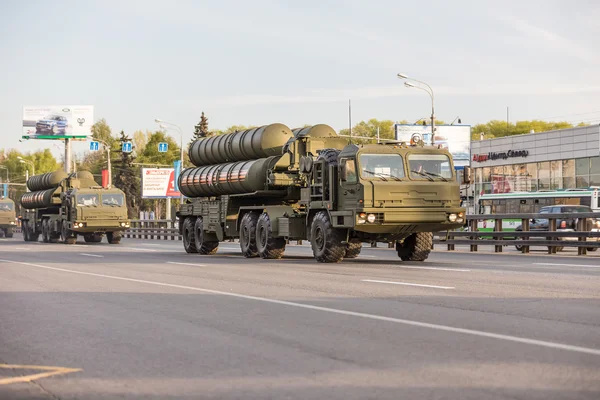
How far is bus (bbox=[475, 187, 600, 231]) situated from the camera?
171 ft

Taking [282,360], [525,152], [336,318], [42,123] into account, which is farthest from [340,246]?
[42,123]

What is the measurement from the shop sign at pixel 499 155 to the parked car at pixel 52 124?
50.6 meters

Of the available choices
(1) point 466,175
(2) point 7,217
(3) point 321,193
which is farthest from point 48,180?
(1) point 466,175

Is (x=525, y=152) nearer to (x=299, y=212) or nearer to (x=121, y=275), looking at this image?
(x=299, y=212)

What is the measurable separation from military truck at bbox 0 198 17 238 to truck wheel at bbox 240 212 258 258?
42.2 meters

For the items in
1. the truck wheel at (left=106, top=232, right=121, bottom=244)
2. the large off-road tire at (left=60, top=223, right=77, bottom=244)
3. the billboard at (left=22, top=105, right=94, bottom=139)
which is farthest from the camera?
the billboard at (left=22, top=105, right=94, bottom=139)

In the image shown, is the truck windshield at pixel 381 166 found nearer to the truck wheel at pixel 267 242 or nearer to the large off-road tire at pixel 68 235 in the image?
the truck wheel at pixel 267 242

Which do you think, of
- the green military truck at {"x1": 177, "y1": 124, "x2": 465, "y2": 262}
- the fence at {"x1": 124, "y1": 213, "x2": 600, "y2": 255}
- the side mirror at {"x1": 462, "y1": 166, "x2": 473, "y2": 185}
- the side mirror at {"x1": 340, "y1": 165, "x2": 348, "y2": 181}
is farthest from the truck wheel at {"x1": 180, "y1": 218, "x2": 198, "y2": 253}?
the side mirror at {"x1": 462, "y1": 166, "x2": 473, "y2": 185}

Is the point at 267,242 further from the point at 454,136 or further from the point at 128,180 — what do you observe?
the point at 128,180

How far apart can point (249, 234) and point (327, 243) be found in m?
4.58

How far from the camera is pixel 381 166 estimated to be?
21297 millimetres

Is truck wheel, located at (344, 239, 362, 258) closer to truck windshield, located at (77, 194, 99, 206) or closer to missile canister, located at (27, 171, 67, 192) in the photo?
truck windshield, located at (77, 194, 99, 206)

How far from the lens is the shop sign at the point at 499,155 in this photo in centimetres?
7875

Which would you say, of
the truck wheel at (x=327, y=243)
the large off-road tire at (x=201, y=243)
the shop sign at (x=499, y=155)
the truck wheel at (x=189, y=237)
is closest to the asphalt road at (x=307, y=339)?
the truck wheel at (x=327, y=243)
